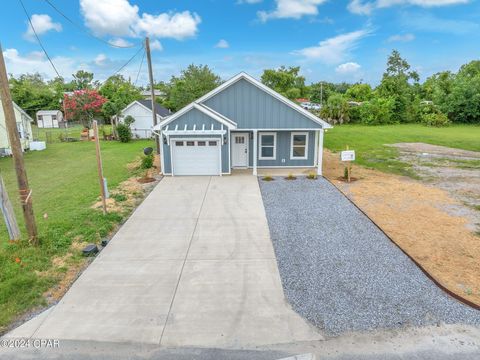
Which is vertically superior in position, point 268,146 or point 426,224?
point 268,146

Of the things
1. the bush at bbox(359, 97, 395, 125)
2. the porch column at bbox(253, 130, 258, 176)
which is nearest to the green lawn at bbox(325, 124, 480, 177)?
the bush at bbox(359, 97, 395, 125)

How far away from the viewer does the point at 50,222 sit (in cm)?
938

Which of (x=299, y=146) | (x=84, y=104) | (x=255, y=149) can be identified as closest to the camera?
(x=255, y=149)

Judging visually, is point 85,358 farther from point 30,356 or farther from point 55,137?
point 55,137

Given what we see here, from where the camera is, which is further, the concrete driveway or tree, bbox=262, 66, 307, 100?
tree, bbox=262, 66, 307, 100

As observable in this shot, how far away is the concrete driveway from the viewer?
5.02m

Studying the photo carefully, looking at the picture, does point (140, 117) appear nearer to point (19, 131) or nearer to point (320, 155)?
point (19, 131)

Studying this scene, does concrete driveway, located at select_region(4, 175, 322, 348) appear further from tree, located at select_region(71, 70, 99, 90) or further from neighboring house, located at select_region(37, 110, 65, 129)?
tree, located at select_region(71, 70, 99, 90)

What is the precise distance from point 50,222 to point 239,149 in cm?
961

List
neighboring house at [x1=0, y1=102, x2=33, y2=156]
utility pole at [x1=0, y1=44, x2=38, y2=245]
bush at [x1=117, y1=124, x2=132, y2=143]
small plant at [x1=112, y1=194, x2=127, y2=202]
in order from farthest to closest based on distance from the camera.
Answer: bush at [x1=117, y1=124, x2=132, y2=143]
neighboring house at [x1=0, y1=102, x2=33, y2=156]
small plant at [x1=112, y1=194, x2=127, y2=202]
utility pole at [x1=0, y1=44, x2=38, y2=245]

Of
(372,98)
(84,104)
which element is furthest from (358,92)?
(84,104)

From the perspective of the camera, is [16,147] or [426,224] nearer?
[16,147]

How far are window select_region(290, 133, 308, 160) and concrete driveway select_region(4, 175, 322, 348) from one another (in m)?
7.37

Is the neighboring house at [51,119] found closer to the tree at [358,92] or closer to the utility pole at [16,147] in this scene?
the utility pole at [16,147]
